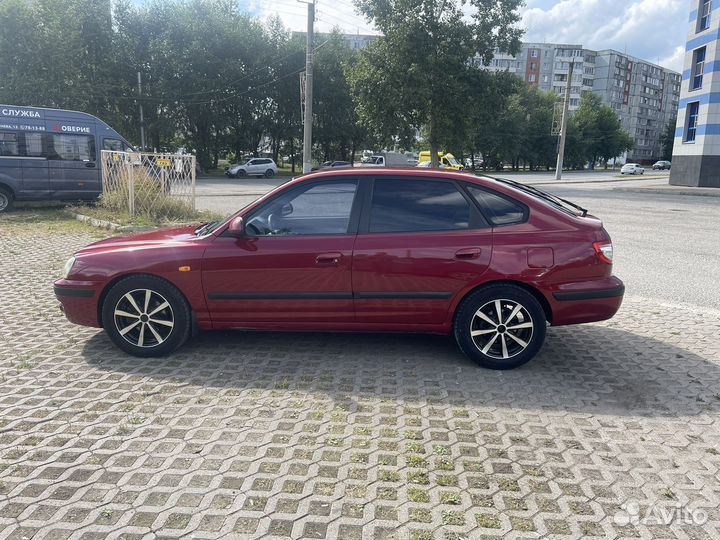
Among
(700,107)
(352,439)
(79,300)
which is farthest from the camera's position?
(700,107)

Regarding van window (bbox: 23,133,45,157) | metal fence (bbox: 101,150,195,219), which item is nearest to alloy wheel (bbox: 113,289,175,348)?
metal fence (bbox: 101,150,195,219)

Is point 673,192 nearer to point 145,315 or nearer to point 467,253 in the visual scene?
point 467,253

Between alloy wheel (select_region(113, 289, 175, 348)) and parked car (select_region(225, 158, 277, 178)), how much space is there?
3765 centimetres

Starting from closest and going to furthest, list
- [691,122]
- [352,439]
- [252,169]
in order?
[352,439] → [691,122] → [252,169]

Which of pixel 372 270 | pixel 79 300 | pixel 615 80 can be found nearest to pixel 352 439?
pixel 372 270

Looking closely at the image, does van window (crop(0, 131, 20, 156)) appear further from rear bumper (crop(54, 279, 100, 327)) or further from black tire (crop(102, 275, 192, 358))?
black tire (crop(102, 275, 192, 358))

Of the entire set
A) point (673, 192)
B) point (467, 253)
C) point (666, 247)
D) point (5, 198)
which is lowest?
point (666, 247)

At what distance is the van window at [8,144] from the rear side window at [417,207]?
538 inches

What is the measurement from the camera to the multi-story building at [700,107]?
31094 millimetres

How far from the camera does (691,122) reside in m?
33.6

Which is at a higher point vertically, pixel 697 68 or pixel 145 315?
pixel 697 68

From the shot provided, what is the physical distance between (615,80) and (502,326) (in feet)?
417

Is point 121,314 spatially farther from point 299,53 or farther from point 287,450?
point 299,53

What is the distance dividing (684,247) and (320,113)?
4159cm
